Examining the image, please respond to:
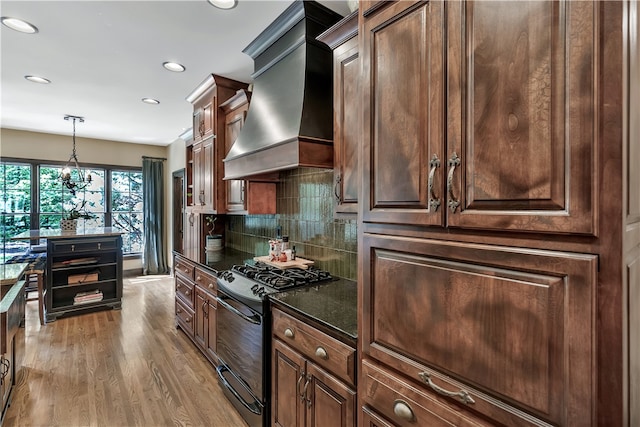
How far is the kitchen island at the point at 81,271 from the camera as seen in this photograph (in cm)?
403

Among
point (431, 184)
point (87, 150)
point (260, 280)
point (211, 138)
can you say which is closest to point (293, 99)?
point (260, 280)

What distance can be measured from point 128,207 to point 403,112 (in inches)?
273

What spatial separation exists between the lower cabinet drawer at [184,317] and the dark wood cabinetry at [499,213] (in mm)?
2624

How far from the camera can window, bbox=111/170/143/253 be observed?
6.34 m

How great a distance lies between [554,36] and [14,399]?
384cm

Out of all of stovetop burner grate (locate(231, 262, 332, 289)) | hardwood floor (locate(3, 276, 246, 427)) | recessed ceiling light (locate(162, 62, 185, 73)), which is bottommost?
hardwood floor (locate(3, 276, 246, 427))

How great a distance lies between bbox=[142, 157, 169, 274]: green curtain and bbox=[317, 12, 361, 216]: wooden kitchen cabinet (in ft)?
19.3

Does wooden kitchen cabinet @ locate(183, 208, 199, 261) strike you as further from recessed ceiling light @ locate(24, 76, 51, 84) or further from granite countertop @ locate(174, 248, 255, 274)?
recessed ceiling light @ locate(24, 76, 51, 84)

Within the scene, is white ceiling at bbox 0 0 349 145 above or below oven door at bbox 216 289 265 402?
above

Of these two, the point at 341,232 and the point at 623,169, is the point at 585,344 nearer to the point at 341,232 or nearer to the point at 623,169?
the point at 623,169

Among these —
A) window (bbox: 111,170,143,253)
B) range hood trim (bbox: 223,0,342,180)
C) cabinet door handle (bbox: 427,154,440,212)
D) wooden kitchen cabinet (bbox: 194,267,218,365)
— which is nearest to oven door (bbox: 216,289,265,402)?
wooden kitchen cabinet (bbox: 194,267,218,365)

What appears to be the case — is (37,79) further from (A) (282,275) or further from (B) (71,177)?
(A) (282,275)

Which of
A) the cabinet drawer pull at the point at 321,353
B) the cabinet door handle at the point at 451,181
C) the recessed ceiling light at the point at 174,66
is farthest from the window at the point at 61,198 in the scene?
the cabinet door handle at the point at 451,181

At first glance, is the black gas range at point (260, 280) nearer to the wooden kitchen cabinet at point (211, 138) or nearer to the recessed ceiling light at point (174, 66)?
the wooden kitchen cabinet at point (211, 138)
